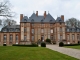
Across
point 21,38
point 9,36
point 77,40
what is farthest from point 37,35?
point 77,40

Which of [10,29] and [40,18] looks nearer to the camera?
[10,29]

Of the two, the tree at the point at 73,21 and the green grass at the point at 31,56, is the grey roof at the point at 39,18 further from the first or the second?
the green grass at the point at 31,56

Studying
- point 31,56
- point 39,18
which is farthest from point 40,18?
point 31,56

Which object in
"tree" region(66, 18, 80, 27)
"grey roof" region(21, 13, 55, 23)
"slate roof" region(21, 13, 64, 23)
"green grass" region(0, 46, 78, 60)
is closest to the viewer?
"green grass" region(0, 46, 78, 60)

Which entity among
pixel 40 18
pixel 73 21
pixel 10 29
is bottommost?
pixel 10 29

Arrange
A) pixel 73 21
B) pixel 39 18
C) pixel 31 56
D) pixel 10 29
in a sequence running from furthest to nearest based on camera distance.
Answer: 1. pixel 73 21
2. pixel 39 18
3. pixel 10 29
4. pixel 31 56

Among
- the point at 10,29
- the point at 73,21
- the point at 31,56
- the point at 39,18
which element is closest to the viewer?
the point at 31,56

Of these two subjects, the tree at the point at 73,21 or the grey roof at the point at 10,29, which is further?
the tree at the point at 73,21

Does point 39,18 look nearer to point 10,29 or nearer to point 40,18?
point 40,18

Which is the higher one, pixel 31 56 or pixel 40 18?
pixel 40 18

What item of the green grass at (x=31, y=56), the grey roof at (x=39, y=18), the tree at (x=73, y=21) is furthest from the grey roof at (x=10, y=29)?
the green grass at (x=31, y=56)

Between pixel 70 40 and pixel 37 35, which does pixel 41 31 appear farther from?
pixel 70 40

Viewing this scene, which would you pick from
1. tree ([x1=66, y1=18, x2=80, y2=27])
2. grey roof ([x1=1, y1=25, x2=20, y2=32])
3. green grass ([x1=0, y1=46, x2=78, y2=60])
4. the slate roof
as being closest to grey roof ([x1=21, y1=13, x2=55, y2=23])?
the slate roof

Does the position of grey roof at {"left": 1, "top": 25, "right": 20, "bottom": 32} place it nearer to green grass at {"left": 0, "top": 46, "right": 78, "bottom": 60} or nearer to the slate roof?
the slate roof
